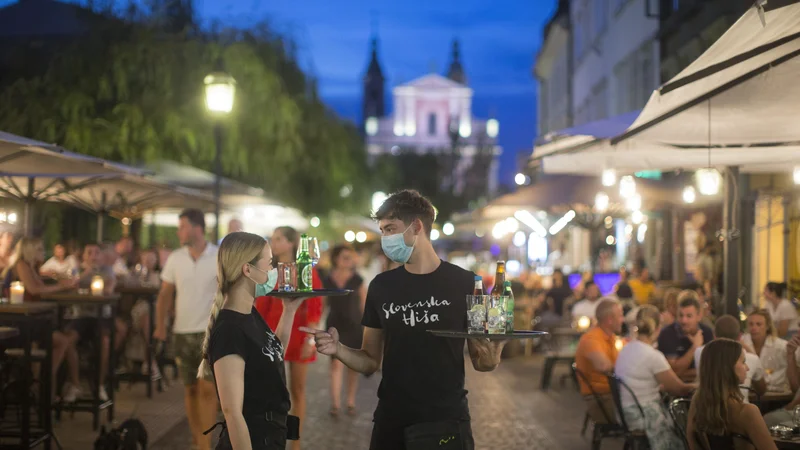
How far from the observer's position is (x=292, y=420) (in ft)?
17.3

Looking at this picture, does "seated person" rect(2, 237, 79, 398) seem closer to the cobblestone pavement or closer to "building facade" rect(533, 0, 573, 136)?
the cobblestone pavement

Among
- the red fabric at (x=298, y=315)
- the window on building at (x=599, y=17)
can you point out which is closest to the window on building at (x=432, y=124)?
the window on building at (x=599, y=17)

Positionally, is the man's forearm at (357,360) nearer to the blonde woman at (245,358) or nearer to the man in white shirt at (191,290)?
the blonde woman at (245,358)

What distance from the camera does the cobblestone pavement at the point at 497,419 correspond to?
10930 mm

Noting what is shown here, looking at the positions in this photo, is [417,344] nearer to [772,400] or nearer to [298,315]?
[298,315]

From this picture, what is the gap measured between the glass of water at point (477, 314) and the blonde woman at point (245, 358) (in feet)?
2.88

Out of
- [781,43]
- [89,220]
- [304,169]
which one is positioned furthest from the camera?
[304,169]

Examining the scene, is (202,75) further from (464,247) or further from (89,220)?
(464,247)

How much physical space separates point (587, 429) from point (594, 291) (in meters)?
6.13

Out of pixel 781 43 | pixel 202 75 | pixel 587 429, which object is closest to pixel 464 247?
pixel 202 75

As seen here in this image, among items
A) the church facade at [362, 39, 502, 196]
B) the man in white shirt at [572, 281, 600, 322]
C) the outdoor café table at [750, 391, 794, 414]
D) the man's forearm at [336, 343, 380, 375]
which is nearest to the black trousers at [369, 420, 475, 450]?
the man's forearm at [336, 343, 380, 375]

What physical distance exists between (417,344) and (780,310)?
9.13 meters

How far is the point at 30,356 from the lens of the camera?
9.53 meters

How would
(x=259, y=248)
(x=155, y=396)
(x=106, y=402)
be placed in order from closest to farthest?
(x=259, y=248)
(x=106, y=402)
(x=155, y=396)
